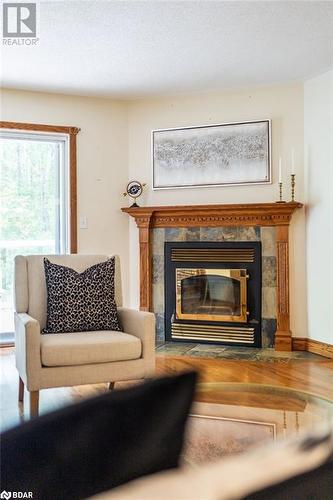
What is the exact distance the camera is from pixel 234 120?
4.70 m

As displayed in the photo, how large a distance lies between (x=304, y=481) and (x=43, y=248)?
464 cm

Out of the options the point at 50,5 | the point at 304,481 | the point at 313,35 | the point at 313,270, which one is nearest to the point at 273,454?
the point at 304,481

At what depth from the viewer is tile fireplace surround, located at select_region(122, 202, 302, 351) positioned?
445cm

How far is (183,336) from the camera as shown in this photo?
4.82 m

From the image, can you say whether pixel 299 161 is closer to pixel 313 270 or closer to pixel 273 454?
pixel 313 270

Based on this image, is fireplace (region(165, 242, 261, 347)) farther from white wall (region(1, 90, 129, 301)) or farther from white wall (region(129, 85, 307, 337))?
white wall (region(1, 90, 129, 301))

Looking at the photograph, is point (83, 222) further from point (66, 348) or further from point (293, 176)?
point (66, 348)

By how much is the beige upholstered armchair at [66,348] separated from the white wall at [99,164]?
5.98 feet

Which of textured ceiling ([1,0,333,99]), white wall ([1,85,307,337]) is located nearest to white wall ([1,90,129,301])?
white wall ([1,85,307,337])

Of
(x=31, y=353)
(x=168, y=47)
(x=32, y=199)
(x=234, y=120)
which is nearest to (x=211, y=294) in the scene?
(x=234, y=120)

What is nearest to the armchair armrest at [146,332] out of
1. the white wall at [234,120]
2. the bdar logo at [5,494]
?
the white wall at [234,120]

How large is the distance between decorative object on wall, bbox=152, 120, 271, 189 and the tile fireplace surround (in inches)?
11.4

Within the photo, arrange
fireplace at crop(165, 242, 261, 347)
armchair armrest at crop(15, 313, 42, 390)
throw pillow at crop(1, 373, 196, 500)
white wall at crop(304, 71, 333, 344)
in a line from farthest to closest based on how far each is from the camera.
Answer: fireplace at crop(165, 242, 261, 347) < white wall at crop(304, 71, 333, 344) < armchair armrest at crop(15, 313, 42, 390) < throw pillow at crop(1, 373, 196, 500)

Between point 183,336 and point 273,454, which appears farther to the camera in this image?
point 183,336
